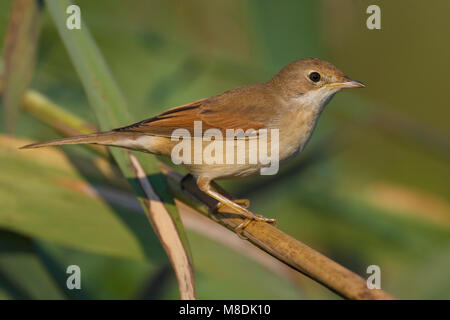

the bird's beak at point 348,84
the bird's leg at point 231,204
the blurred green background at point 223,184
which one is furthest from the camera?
the bird's beak at point 348,84

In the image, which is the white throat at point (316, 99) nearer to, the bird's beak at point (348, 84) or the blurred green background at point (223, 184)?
the bird's beak at point (348, 84)

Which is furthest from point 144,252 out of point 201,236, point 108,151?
point 108,151

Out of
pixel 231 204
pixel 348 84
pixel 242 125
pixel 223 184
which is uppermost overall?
pixel 348 84

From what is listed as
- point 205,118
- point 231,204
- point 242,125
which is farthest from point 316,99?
point 231,204

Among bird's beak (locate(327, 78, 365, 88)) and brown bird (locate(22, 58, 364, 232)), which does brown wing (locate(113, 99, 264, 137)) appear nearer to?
brown bird (locate(22, 58, 364, 232))

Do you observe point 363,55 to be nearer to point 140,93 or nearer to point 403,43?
point 403,43

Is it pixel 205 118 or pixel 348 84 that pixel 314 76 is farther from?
pixel 205 118

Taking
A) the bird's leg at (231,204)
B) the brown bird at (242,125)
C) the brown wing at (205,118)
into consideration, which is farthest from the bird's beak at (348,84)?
the bird's leg at (231,204)
